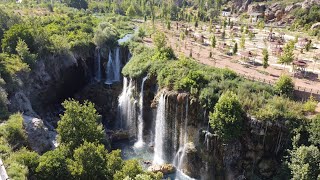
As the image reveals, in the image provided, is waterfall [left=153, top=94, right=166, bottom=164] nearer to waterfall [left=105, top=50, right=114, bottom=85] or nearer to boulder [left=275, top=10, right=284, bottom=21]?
waterfall [left=105, top=50, right=114, bottom=85]

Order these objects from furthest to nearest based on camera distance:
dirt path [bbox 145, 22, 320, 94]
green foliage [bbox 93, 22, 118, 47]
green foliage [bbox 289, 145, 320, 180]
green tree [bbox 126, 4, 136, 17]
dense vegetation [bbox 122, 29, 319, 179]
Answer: green tree [bbox 126, 4, 136, 17], green foliage [bbox 93, 22, 118, 47], dirt path [bbox 145, 22, 320, 94], dense vegetation [bbox 122, 29, 319, 179], green foliage [bbox 289, 145, 320, 180]

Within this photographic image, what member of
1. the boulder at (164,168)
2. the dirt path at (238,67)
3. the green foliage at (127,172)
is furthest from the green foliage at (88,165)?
the dirt path at (238,67)

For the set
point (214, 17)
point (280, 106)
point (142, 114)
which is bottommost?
point (142, 114)

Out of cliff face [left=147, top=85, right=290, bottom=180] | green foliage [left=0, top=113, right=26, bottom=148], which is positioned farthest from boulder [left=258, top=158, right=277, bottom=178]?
green foliage [left=0, top=113, right=26, bottom=148]

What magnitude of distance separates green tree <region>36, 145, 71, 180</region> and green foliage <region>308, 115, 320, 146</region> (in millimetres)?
25169

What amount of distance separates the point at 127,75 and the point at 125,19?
56.2 meters

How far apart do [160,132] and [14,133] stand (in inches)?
798

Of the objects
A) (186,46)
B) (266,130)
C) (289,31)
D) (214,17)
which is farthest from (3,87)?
(214,17)

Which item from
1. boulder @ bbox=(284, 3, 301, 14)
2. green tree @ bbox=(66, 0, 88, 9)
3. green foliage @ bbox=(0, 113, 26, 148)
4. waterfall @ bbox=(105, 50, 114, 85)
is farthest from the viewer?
green tree @ bbox=(66, 0, 88, 9)

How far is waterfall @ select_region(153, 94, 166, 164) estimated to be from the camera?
40875 mm

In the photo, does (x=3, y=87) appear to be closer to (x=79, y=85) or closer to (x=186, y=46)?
(x=79, y=85)

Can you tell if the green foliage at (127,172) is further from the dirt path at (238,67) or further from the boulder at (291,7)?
the boulder at (291,7)

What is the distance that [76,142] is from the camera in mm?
30594

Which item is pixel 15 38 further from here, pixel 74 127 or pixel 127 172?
pixel 127 172
